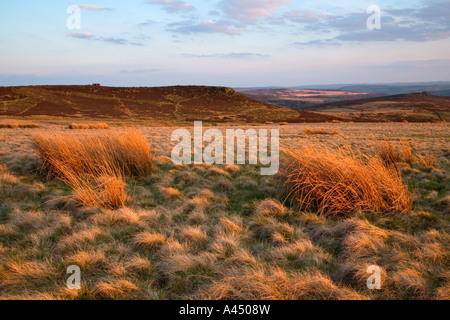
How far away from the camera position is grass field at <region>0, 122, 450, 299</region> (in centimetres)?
247

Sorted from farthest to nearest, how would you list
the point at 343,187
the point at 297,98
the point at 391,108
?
the point at 297,98
the point at 391,108
the point at 343,187

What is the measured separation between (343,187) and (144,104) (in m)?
55.1

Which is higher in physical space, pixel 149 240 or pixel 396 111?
pixel 396 111

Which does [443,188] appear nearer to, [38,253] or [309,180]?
[309,180]

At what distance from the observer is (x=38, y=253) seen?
3.00 metres

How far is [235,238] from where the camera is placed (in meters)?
3.45

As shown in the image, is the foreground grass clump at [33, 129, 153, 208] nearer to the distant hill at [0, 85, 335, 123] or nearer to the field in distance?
the distant hill at [0, 85, 335, 123]

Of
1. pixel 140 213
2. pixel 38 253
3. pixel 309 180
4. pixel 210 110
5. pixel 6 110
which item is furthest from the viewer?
pixel 210 110

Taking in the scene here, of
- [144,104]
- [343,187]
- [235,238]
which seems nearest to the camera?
[235,238]

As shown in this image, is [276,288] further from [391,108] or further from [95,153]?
[391,108]

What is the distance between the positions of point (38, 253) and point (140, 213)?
1387 millimetres

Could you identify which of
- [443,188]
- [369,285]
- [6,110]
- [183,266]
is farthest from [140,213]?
[6,110]

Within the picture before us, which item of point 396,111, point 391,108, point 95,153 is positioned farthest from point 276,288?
point 391,108

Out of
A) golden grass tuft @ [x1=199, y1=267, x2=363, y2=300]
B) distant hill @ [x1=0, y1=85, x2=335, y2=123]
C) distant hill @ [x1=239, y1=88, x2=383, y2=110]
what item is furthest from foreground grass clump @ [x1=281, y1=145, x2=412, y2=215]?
distant hill @ [x1=239, y1=88, x2=383, y2=110]
